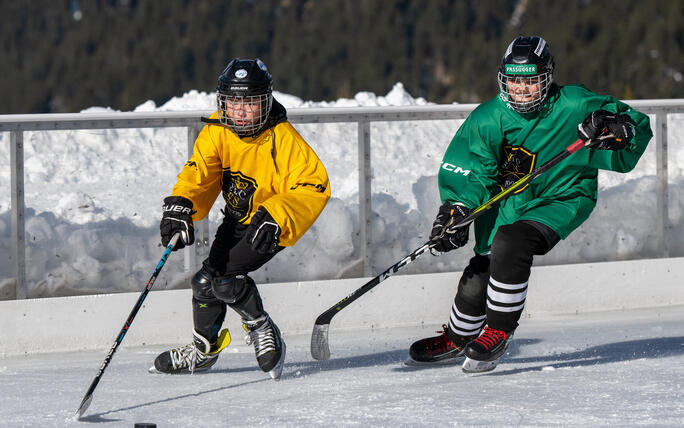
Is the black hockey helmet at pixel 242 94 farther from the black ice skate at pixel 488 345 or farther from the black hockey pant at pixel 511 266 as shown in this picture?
the black ice skate at pixel 488 345

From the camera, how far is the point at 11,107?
6128cm

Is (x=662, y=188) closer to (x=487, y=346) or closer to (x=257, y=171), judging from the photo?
(x=487, y=346)

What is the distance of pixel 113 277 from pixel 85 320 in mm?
261

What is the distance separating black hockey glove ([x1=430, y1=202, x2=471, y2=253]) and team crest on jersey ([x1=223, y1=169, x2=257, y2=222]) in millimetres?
683

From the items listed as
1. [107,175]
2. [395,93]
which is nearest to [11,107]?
[395,93]

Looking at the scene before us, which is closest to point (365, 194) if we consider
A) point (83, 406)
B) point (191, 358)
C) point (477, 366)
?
point (191, 358)

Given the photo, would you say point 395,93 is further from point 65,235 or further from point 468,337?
point 468,337

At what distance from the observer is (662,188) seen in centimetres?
627

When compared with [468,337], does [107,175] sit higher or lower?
higher

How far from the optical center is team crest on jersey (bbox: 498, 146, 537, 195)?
13.8 feet

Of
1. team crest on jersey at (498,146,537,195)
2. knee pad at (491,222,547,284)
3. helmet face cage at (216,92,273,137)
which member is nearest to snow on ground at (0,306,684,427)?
knee pad at (491,222,547,284)

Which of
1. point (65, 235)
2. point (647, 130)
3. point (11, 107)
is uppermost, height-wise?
point (647, 130)

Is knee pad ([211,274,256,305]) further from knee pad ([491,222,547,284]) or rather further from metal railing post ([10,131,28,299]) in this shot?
metal railing post ([10,131,28,299])

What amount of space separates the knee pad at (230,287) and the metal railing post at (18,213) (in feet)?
4.77
